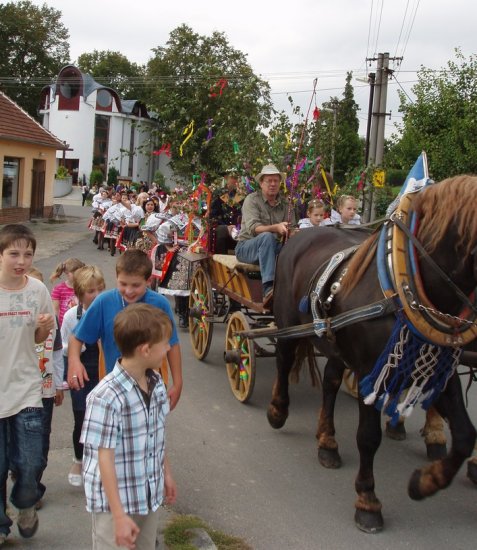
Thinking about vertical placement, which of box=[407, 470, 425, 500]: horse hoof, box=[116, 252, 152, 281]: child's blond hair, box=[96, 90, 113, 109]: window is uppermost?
box=[96, 90, 113, 109]: window

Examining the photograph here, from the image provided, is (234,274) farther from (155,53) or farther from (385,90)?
(155,53)

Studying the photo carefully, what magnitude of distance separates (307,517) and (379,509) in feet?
1.39

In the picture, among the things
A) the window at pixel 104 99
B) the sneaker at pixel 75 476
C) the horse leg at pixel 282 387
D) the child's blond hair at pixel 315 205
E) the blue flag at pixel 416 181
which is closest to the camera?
the blue flag at pixel 416 181

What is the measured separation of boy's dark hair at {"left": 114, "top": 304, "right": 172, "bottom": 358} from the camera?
252 centimetres

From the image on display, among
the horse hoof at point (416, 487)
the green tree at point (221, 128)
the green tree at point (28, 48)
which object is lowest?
the horse hoof at point (416, 487)

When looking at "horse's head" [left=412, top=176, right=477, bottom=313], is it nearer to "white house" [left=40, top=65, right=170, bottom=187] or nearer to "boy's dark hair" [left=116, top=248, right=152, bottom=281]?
"boy's dark hair" [left=116, top=248, right=152, bottom=281]

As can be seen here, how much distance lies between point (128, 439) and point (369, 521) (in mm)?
1894

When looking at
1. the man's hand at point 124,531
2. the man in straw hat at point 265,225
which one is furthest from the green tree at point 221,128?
the man's hand at point 124,531

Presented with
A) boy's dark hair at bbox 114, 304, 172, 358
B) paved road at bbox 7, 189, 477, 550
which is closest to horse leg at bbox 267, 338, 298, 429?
paved road at bbox 7, 189, 477, 550

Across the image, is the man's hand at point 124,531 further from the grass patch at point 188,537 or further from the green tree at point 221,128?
the green tree at point 221,128

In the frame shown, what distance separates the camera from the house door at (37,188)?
25891 millimetres

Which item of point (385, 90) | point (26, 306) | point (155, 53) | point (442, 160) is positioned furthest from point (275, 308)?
point (155, 53)

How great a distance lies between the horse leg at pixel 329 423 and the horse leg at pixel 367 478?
0.79 meters

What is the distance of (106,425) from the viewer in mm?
2414
